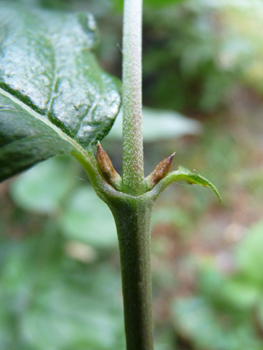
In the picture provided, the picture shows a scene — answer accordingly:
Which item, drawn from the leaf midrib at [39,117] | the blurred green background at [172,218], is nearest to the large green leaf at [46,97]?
the leaf midrib at [39,117]

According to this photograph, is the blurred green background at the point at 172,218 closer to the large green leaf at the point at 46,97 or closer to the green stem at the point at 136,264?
the large green leaf at the point at 46,97

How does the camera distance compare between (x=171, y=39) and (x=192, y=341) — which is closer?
(x=192, y=341)

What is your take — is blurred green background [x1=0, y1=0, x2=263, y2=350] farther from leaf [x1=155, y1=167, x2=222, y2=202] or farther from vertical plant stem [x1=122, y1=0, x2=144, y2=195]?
leaf [x1=155, y1=167, x2=222, y2=202]

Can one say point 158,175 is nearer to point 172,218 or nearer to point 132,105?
point 132,105

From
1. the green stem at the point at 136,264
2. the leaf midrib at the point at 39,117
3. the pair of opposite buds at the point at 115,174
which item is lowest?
the green stem at the point at 136,264

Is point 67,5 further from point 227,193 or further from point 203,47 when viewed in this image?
point 227,193

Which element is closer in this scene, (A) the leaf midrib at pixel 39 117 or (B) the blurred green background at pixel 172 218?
(A) the leaf midrib at pixel 39 117

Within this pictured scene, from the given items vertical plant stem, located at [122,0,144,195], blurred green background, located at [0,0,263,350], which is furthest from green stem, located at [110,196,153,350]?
blurred green background, located at [0,0,263,350]

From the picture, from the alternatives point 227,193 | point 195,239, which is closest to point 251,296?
point 195,239
